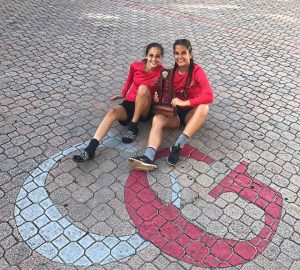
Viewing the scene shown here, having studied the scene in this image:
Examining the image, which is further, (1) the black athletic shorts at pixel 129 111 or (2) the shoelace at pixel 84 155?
(1) the black athletic shorts at pixel 129 111

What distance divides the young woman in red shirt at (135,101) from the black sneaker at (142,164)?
1.86 ft

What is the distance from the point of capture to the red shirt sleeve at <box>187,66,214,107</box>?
4.76 metres

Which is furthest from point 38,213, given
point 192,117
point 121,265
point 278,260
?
point 278,260

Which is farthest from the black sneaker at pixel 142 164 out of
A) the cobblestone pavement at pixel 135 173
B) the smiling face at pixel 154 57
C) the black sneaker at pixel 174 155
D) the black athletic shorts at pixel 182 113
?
the smiling face at pixel 154 57

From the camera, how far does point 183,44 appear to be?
A: 466cm

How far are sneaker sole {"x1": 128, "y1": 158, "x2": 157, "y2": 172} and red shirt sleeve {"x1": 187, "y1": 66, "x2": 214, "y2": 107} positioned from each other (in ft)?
3.29

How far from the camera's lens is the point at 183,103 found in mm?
4781

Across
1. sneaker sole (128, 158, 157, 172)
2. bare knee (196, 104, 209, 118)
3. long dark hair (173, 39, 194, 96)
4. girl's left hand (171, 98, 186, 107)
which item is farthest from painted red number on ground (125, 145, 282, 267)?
long dark hair (173, 39, 194, 96)

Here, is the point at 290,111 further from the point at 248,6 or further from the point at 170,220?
the point at 248,6

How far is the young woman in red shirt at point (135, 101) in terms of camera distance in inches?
189

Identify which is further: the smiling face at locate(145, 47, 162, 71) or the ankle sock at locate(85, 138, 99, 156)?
the smiling face at locate(145, 47, 162, 71)

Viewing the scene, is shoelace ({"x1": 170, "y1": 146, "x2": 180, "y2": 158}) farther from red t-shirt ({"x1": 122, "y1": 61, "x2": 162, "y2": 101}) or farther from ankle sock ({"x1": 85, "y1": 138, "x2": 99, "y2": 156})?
ankle sock ({"x1": 85, "y1": 138, "x2": 99, "y2": 156})

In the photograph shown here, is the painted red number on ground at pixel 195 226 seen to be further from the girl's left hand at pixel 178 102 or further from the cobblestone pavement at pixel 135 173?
the girl's left hand at pixel 178 102

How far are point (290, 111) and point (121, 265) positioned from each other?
4102mm
